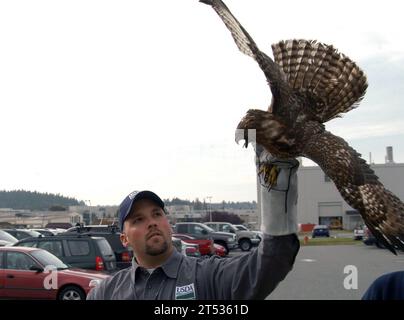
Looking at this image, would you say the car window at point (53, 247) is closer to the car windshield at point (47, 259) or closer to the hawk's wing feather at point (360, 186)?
the car windshield at point (47, 259)

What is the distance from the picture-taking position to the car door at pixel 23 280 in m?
10.4

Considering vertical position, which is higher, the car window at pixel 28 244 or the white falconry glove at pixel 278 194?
the white falconry glove at pixel 278 194

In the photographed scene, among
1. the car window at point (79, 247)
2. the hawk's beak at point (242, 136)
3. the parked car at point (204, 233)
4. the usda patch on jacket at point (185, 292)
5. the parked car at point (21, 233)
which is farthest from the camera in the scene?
the parked car at point (204, 233)

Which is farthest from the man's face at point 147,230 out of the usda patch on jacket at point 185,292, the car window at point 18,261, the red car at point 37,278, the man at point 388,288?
the car window at point 18,261

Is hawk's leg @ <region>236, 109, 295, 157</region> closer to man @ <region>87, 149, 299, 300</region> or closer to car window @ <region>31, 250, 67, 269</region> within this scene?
man @ <region>87, 149, 299, 300</region>

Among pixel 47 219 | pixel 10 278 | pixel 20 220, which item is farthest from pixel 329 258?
pixel 20 220

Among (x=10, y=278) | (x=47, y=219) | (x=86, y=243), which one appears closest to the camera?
(x=10, y=278)

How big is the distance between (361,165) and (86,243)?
10.2 m

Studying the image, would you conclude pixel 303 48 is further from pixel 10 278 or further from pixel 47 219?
pixel 47 219

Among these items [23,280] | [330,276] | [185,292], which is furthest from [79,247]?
[185,292]

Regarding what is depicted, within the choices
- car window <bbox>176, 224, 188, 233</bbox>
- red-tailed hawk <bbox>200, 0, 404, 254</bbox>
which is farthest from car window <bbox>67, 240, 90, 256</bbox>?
car window <bbox>176, 224, 188, 233</bbox>

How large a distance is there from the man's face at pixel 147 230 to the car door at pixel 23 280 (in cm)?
818
